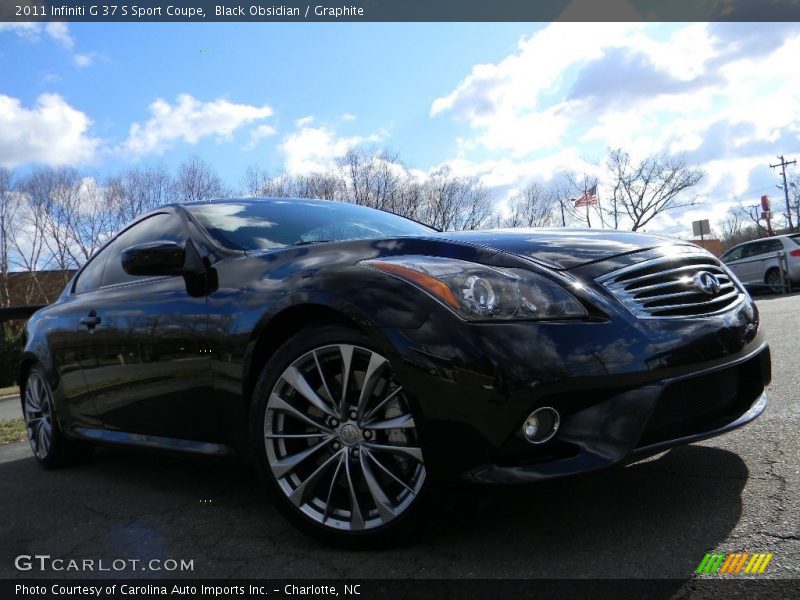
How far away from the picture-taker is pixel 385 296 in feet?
7.78

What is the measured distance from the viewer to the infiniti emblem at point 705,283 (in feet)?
8.54

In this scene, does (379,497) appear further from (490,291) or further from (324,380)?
(490,291)

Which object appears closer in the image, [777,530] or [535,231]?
[777,530]

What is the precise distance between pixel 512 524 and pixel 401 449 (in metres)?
0.58

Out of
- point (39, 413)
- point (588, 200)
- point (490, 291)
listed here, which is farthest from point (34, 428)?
point (588, 200)

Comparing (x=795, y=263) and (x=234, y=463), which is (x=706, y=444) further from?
(x=795, y=263)

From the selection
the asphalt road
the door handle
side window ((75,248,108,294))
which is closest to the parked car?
the asphalt road

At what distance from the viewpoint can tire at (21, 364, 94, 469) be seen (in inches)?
173

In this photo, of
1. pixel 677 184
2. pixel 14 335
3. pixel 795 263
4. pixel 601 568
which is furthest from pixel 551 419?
pixel 677 184

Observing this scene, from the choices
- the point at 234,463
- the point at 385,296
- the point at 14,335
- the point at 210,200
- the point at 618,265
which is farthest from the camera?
the point at 14,335

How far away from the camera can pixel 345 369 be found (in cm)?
246

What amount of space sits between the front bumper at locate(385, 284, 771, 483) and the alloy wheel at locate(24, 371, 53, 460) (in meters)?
3.16

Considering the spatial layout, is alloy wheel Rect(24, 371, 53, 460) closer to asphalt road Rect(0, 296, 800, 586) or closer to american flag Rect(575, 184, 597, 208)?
asphalt road Rect(0, 296, 800, 586)

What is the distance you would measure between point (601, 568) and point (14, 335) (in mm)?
23721
